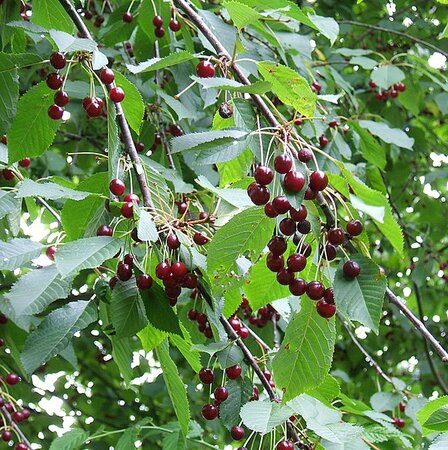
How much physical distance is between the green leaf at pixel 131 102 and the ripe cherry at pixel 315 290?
2.26 feet

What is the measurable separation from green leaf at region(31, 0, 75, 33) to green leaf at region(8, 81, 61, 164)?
13.9 inches

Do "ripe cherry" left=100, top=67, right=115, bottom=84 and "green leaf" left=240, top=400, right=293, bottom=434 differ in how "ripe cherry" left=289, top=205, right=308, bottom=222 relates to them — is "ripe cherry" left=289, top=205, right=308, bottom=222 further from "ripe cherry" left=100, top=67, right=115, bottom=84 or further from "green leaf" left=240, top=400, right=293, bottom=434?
"ripe cherry" left=100, top=67, right=115, bottom=84

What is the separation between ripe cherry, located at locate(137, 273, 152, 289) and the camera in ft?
4.77

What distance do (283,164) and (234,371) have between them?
64cm

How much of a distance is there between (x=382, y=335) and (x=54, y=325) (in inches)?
152

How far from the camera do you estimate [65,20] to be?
2.07 m

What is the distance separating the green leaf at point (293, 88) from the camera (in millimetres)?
1473

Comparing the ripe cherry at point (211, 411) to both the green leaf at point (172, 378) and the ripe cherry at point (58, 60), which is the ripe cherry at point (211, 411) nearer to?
the green leaf at point (172, 378)

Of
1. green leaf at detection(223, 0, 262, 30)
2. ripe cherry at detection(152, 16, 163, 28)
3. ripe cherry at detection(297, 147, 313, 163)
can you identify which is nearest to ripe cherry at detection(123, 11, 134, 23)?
ripe cherry at detection(152, 16, 163, 28)

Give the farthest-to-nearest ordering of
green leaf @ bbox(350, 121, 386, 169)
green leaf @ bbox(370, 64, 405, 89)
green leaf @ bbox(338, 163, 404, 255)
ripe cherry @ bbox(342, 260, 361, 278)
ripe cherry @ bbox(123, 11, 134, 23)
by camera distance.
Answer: green leaf @ bbox(370, 64, 405, 89)
green leaf @ bbox(350, 121, 386, 169)
ripe cherry @ bbox(123, 11, 134, 23)
ripe cherry @ bbox(342, 260, 361, 278)
green leaf @ bbox(338, 163, 404, 255)

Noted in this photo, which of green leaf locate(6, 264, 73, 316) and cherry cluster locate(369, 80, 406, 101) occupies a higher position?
green leaf locate(6, 264, 73, 316)

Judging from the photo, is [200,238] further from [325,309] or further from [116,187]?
[325,309]

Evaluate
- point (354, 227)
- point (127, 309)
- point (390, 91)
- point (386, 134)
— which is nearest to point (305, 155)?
point (354, 227)

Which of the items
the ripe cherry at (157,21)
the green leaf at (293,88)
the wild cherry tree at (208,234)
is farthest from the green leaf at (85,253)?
the ripe cherry at (157,21)
